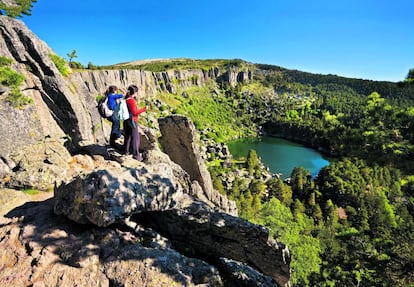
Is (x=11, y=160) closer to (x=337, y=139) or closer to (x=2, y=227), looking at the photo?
(x=2, y=227)

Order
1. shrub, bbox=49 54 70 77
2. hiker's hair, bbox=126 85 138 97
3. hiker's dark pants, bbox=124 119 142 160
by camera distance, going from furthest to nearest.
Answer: shrub, bbox=49 54 70 77, hiker's dark pants, bbox=124 119 142 160, hiker's hair, bbox=126 85 138 97

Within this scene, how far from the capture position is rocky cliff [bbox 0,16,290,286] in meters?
5.10

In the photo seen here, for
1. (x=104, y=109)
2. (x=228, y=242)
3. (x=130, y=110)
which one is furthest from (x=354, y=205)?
(x=104, y=109)

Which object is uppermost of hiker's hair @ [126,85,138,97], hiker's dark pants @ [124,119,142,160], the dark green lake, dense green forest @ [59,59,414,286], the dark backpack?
hiker's hair @ [126,85,138,97]

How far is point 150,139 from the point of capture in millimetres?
12672

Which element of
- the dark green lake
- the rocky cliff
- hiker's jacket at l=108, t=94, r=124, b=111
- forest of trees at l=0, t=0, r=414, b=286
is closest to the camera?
the rocky cliff

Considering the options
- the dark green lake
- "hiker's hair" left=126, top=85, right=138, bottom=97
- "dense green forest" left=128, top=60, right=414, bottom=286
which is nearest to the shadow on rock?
"hiker's hair" left=126, top=85, right=138, bottom=97

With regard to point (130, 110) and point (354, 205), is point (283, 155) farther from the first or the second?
point (130, 110)

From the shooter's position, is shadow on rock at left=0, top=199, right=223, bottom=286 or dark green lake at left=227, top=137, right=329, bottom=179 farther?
dark green lake at left=227, top=137, right=329, bottom=179

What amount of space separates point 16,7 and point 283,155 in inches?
3936

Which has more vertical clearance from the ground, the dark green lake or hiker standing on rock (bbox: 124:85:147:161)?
hiker standing on rock (bbox: 124:85:147:161)

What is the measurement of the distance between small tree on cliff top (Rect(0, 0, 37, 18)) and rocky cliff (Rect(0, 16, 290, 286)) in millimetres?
5930

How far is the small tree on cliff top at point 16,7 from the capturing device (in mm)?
15505

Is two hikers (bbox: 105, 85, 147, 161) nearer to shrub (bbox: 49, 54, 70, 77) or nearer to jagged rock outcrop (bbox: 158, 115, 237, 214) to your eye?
jagged rock outcrop (bbox: 158, 115, 237, 214)
